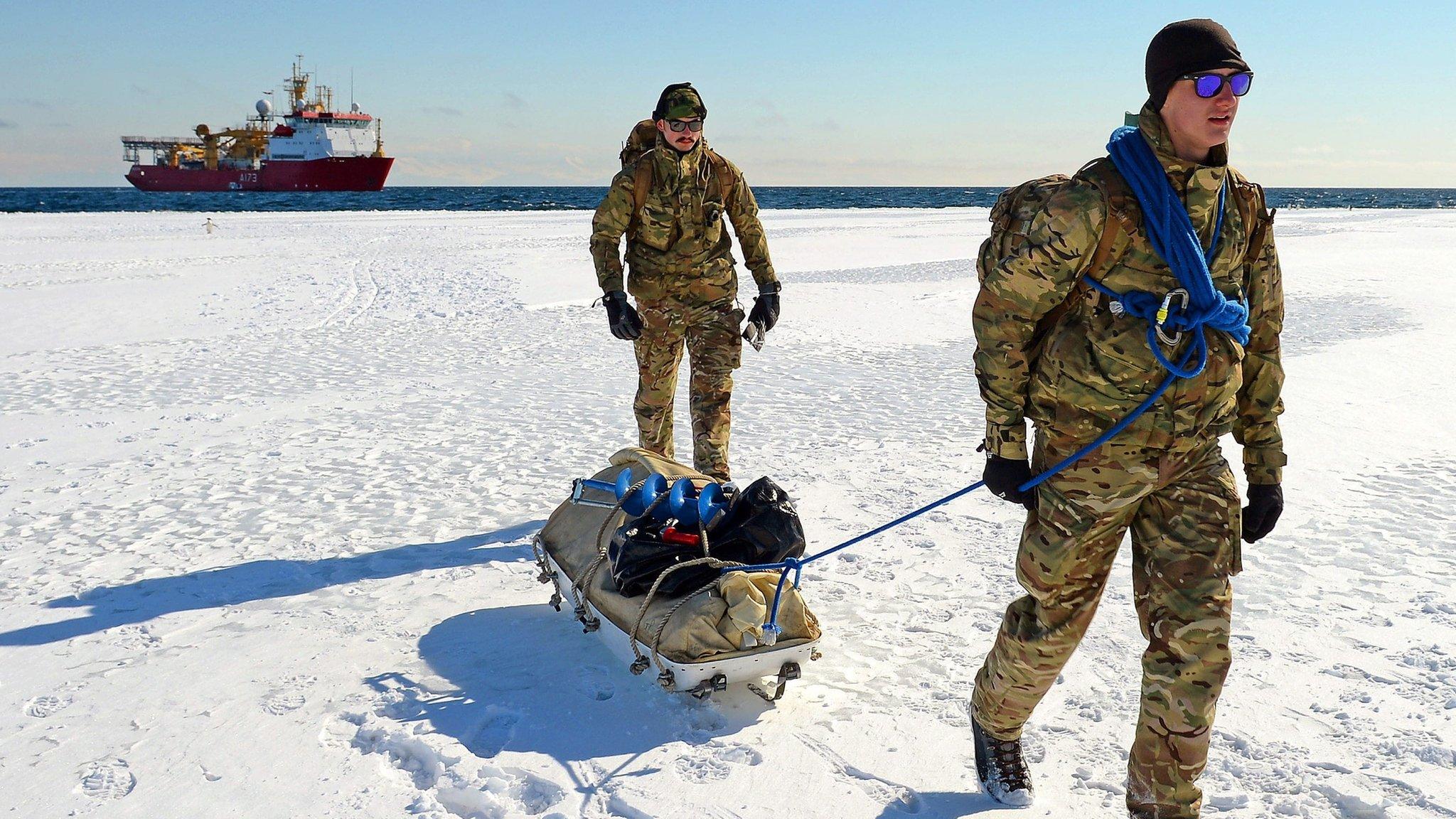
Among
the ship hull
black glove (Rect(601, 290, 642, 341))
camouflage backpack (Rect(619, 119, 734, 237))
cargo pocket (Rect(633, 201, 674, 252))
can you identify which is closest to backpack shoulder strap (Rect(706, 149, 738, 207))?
camouflage backpack (Rect(619, 119, 734, 237))

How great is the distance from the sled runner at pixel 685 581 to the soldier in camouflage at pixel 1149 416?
35.6 inches

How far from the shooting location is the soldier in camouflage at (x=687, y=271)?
5145mm

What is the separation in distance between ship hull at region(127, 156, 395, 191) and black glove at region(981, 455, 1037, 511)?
85.9 metres

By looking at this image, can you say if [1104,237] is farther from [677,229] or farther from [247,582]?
[247,582]

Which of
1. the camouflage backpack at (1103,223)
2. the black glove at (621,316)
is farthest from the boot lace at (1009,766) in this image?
the black glove at (621,316)

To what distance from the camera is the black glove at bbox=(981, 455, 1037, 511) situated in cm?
264

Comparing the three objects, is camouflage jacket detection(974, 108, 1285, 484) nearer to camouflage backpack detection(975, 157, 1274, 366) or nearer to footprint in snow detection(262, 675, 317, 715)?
camouflage backpack detection(975, 157, 1274, 366)

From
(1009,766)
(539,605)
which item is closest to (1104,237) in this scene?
(1009,766)

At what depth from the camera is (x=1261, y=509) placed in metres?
2.72

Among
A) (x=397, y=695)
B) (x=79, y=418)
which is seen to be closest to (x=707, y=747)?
(x=397, y=695)

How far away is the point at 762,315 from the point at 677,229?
60 centimetres

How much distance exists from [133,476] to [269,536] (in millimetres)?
1531

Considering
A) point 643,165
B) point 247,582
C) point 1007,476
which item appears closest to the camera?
point 1007,476

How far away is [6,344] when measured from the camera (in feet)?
34.8
